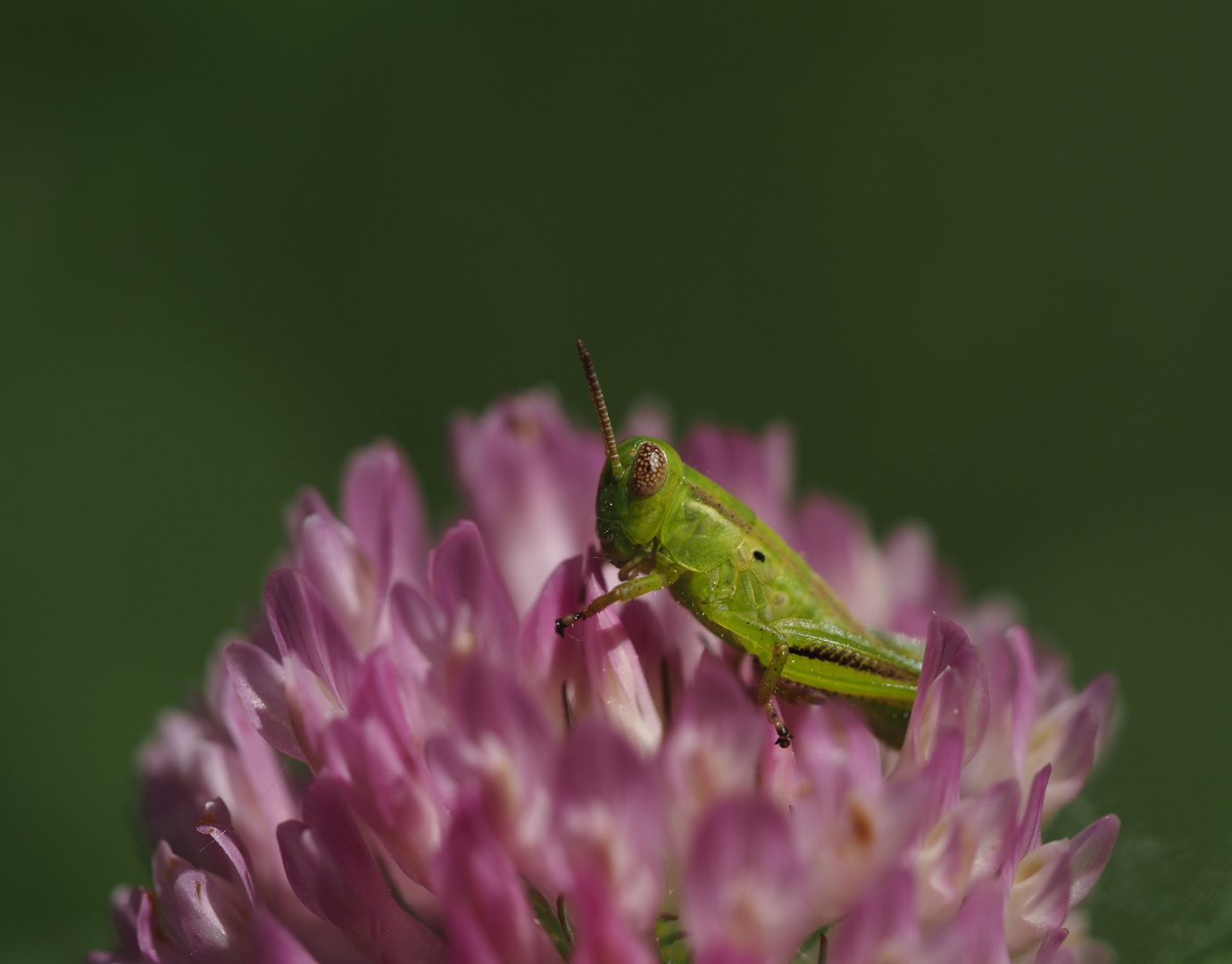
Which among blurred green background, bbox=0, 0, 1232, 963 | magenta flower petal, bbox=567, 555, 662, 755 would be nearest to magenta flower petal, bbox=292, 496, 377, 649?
magenta flower petal, bbox=567, 555, 662, 755

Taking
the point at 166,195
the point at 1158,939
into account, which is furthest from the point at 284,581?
the point at 166,195

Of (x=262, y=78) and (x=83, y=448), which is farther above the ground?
(x=262, y=78)

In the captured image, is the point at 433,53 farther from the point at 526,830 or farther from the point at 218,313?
the point at 526,830

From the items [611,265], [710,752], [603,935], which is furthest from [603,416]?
[611,265]

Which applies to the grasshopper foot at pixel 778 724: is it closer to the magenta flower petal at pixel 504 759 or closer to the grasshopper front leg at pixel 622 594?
the grasshopper front leg at pixel 622 594

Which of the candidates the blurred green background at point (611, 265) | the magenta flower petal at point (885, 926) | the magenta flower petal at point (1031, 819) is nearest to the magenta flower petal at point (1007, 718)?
the magenta flower petal at point (1031, 819)

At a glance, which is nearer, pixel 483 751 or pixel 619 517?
pixel 483 751

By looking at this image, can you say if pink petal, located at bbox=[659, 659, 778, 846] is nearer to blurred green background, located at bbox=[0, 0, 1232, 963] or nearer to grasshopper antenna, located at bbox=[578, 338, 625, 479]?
grasshopper antenna, located at bbox=[578, 338, 625, 479]
